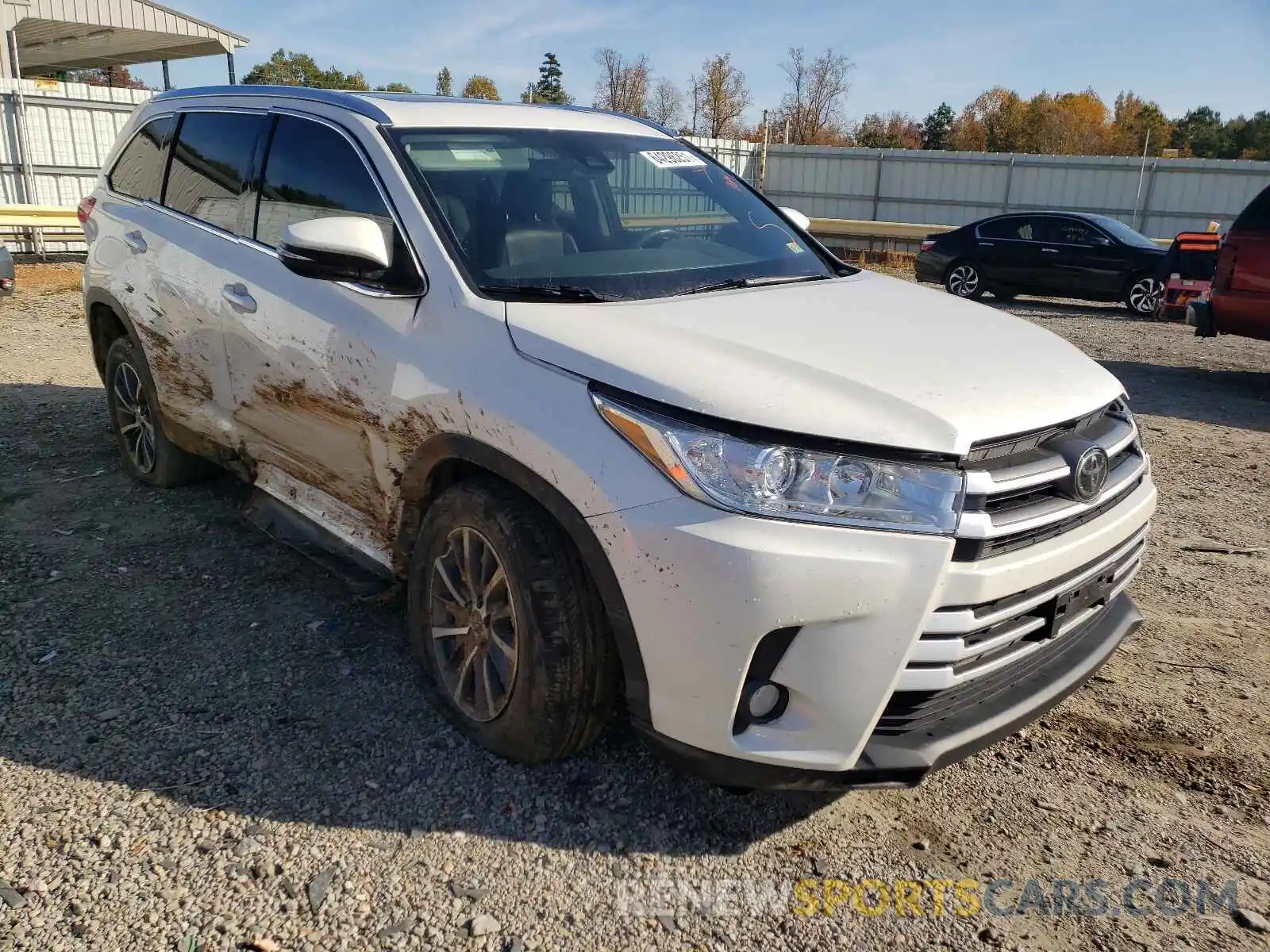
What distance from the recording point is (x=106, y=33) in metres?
20.5

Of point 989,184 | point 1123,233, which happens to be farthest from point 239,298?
point 989,184

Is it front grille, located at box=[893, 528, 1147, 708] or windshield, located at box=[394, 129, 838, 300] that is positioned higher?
windshield, located at box=[394, 129, 838, 300]

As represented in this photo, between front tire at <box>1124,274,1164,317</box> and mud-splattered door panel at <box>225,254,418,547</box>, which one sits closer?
mud-splattered door panel at <box>225,254,418,547</box>

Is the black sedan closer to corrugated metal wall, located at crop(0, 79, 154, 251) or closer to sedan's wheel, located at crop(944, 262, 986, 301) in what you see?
sedan's wheel, located at crop(944, 262, 986, 301)

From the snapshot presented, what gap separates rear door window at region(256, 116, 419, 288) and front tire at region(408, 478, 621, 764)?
0.80 metres

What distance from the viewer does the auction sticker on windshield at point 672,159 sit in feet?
12.9

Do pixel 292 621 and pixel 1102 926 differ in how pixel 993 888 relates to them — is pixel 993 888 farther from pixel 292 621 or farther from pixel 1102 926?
pixel 292 621

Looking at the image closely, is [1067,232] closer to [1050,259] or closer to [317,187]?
[1050,259]

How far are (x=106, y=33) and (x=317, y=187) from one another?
2115 cm

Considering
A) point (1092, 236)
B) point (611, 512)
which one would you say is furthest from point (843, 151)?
point (611, 512)

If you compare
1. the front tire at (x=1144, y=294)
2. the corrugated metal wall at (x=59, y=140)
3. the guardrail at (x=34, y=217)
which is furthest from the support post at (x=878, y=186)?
the guardrail at (x=34, y=217)

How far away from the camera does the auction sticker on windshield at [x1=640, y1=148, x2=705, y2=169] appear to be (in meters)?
3.93

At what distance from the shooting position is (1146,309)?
14000mm

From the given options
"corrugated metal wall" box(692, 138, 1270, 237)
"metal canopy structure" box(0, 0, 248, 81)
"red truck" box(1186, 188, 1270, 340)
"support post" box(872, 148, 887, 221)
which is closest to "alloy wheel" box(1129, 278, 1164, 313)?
"red truck" box(1186, 188, 1270, 340)
